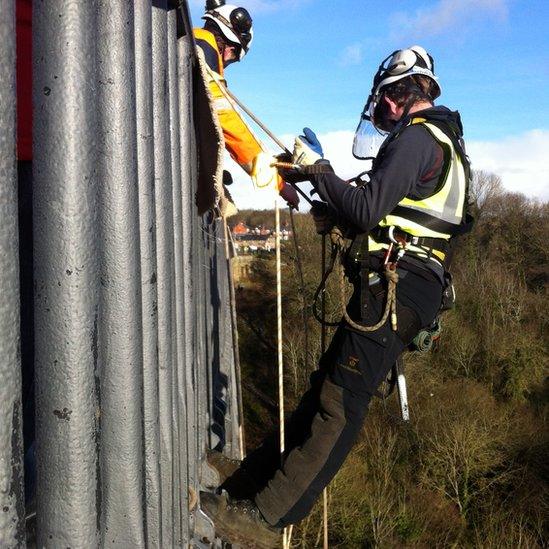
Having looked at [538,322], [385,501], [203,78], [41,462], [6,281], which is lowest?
[385,501]

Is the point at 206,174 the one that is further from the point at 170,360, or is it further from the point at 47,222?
the point at 47,222

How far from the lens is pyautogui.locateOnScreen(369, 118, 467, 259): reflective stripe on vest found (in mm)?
2982

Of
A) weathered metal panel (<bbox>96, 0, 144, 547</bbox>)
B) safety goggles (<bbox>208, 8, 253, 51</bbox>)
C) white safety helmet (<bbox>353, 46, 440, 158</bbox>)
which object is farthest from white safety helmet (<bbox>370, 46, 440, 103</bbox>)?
weathered metal panel (<bbox>96, 0, 144, 547</bbox>)

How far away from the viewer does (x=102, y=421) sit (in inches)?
44.8

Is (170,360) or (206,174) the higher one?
(206,174)

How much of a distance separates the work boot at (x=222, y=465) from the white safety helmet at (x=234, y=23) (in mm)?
2895

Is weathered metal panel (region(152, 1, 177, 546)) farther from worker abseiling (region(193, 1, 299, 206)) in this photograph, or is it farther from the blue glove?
the blue glove

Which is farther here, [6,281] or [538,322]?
[538,322]

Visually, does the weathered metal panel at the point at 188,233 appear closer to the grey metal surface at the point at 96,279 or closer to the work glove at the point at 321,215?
the grey metal surface at the point at 96,279

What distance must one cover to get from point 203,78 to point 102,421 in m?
1.68

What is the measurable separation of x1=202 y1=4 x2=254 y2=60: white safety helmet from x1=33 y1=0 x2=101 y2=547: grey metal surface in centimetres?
366

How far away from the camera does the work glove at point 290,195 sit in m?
3.27

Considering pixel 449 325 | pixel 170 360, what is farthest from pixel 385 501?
pixel 170 360

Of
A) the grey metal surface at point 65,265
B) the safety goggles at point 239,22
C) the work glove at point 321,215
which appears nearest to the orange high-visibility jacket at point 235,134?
the work glove at point 321,215
